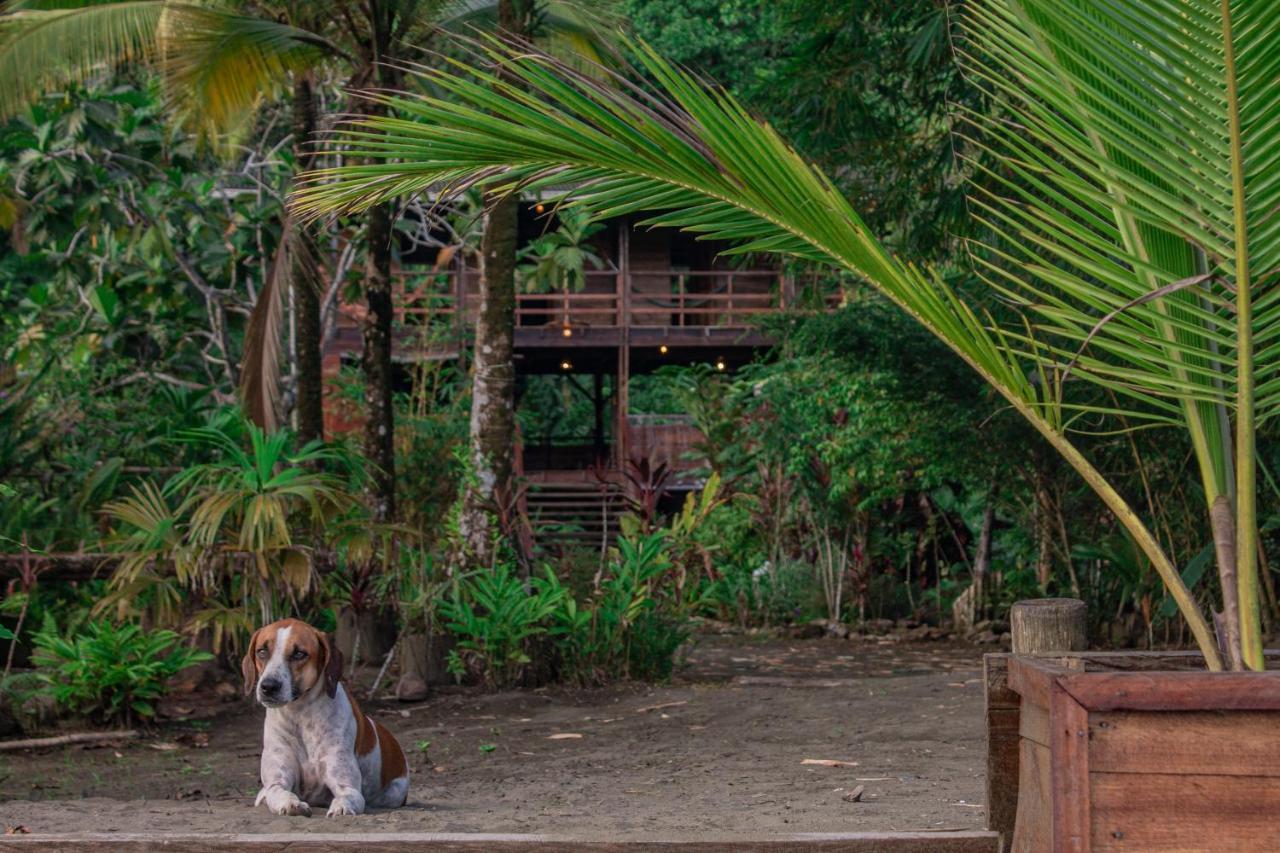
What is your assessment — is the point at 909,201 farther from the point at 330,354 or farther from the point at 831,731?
the point at 330,354

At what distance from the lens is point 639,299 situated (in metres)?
26.3

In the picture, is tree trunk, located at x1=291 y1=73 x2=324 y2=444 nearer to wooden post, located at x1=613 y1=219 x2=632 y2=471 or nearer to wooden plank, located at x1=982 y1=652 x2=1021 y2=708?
wooden plank, located at x1=982 y1=652 x2=1021 y2=708

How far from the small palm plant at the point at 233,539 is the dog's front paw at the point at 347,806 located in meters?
3.12

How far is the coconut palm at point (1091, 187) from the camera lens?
2814mm

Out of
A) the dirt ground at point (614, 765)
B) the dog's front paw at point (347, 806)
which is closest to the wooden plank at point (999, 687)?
the dirt ground at point (614, 765)

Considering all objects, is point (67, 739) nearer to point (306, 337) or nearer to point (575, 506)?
point (306, 337)

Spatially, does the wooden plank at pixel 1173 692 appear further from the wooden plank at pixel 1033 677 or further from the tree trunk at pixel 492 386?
the tree trunk at pixel 492 386

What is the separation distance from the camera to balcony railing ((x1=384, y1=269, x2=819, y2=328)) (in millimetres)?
22344

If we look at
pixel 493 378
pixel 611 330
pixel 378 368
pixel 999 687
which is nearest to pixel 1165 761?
pixel 999 687

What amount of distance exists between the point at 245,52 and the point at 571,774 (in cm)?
628

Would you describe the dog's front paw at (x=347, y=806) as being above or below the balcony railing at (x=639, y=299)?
below

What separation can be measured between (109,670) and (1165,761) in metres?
6.68

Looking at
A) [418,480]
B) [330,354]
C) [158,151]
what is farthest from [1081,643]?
[330,354]

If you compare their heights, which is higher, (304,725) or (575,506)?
(575,506)
